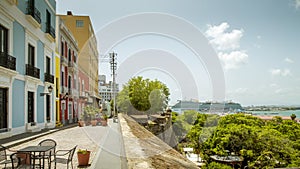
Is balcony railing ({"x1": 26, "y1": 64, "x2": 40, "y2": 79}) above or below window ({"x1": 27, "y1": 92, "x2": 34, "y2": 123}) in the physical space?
above

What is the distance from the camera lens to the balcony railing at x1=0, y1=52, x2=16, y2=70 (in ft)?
29.6

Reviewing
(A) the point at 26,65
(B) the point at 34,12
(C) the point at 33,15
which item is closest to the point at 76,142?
(A) the point at 26,65

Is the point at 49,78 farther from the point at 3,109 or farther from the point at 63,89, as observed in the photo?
the point at 3,109

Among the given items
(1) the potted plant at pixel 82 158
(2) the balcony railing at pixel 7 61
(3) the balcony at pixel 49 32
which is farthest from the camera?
(3) the balcony at pixel 49 32

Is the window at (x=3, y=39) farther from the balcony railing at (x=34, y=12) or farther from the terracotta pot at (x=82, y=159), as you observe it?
the terracotta pot at (x=82, y=159)

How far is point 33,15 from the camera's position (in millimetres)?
11789

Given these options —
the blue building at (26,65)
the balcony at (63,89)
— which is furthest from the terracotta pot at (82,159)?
the balcony at (63,89)

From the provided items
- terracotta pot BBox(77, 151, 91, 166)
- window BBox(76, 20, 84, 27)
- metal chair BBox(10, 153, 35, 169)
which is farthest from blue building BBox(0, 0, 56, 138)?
window BBox(76, 20, 84, 27)

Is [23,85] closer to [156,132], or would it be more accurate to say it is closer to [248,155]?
[248,155]

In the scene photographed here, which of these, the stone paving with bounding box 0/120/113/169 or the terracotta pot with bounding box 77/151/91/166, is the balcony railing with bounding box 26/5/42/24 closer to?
the stone paving with bounding box 0/120/113/169

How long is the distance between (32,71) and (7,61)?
2.78 m

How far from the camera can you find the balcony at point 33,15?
11.4m

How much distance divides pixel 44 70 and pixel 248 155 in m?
12.0

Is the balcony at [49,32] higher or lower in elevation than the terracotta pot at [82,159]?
higher
